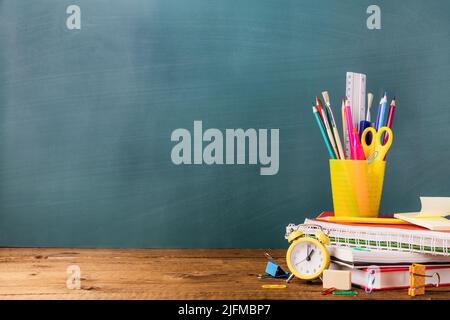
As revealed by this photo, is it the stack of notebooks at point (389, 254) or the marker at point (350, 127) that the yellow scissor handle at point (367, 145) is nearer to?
the marker at point (350, 127)

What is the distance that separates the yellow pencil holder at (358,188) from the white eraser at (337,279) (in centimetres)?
22

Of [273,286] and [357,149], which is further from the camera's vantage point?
[357,149]

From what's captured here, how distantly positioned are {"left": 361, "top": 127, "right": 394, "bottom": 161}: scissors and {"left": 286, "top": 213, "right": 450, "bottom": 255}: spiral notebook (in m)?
0.16

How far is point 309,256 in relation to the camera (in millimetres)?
933

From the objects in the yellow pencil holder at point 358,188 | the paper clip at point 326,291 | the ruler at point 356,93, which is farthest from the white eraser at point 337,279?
the ruler at point 356,93

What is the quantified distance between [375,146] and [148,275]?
1.63 ft

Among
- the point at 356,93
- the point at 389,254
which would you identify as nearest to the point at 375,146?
the point at 356,93

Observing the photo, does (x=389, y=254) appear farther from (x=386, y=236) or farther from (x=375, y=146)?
(x=375, y=146)

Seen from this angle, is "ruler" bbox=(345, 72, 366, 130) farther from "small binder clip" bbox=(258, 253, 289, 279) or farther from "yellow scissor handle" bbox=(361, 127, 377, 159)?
"small binder clip" bbox=(258, 253, 289, 279)

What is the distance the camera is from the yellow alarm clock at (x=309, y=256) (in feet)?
3.00

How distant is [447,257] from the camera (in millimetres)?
914

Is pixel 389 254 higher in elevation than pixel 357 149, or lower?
lower

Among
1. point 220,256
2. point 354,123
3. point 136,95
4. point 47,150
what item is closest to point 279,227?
point 220,256
